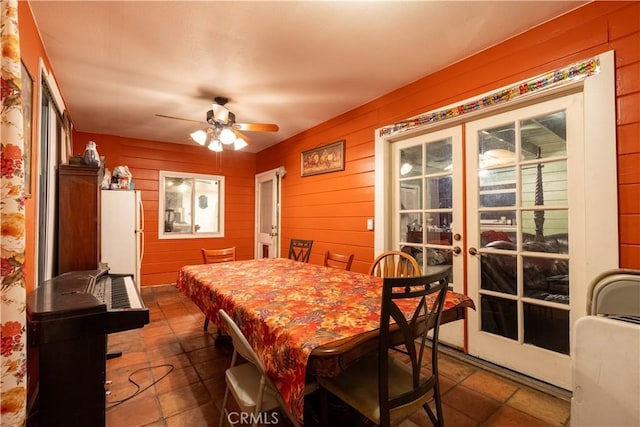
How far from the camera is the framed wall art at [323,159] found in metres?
3.63

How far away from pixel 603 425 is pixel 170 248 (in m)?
5.17

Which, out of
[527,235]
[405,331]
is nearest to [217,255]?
[405,331]

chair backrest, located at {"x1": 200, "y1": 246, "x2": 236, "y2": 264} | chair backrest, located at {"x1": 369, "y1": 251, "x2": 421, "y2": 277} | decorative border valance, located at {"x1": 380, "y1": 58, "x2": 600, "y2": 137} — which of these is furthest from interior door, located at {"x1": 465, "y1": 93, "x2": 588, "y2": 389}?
chair backrest, located at {"x1": 200, "y1": 246, "x2": 236, "y2": 264}

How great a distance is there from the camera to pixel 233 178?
17.9 feet

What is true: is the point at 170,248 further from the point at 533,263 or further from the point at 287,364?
the point at 533,263

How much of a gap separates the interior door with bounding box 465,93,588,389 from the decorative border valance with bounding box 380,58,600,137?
0.13 metres

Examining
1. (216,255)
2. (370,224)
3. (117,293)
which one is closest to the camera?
(117,293)

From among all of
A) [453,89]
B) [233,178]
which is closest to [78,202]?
[233,178]

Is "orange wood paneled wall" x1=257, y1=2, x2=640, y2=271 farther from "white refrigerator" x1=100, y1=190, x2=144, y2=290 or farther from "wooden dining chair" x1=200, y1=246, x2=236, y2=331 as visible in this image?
"white refrigerator" x1=100, y1=190, x2=144, y2=290

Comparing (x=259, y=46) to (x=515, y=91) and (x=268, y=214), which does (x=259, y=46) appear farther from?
(x=268, y=214)

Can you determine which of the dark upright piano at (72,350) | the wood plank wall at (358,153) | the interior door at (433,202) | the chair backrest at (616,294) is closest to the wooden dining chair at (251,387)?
the dark upright piano at (72,350)

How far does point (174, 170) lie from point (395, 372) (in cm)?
473

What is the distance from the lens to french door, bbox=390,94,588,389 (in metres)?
1.91

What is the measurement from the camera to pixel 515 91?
6.79 ft
